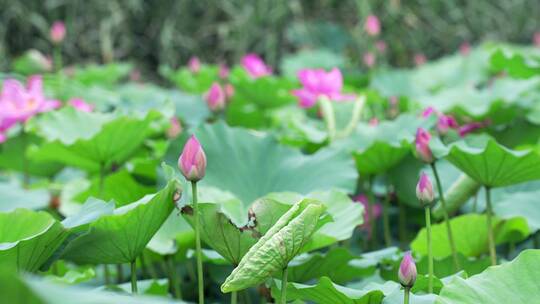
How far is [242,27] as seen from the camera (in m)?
4.94

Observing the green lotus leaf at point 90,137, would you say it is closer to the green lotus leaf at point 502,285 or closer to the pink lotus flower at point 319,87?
the pink lotus flower at point 319,87

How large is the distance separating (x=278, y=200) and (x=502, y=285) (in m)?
0.36

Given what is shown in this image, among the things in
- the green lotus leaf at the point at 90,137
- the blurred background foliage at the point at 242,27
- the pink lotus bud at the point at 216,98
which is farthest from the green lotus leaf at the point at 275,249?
the blurred background foliage at the point at 242,27

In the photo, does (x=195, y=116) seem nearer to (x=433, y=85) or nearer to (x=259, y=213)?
(x=433, y=85)

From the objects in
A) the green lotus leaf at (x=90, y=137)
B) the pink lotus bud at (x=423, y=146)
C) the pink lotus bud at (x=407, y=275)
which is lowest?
the pink lotus bud at (x=407, y=275)

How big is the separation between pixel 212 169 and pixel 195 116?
0.85 meters

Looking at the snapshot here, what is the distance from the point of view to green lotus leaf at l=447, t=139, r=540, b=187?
1106 mm

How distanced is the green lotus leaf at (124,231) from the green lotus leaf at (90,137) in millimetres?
456

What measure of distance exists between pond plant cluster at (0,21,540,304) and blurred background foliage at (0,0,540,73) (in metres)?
2.70

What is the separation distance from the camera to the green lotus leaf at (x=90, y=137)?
57.3 inches

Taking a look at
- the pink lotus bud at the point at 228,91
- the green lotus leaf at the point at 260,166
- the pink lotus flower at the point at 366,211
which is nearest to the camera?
the green lotus leaf at the point at 260,166

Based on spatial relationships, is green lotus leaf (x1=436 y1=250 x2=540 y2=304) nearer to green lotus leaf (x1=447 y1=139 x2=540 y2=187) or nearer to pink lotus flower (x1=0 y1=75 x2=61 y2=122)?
green lotus leaf (x1=447 y1=139 x2=540 y2=187)

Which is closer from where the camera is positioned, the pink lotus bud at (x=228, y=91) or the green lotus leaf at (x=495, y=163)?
the green lotus leaf at (x=495, y=163)

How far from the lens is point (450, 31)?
18.0 ft
